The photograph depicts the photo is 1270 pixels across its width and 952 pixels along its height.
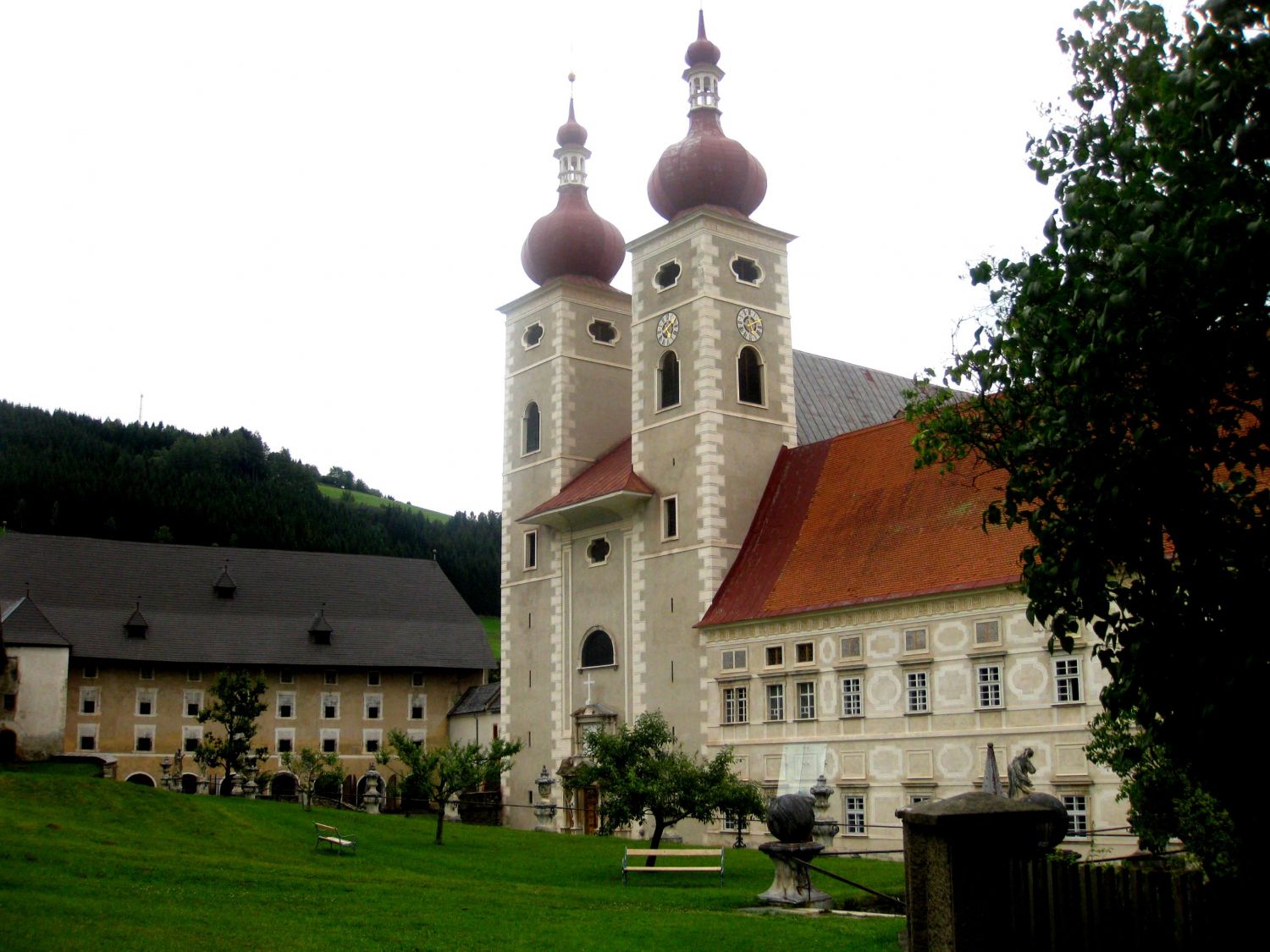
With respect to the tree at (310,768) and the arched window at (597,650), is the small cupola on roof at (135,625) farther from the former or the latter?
the arched window at (597,650)

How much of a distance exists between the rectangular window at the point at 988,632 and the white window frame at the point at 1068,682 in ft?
5.22

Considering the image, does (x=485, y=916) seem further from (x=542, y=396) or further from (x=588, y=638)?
(x=542, y=396)

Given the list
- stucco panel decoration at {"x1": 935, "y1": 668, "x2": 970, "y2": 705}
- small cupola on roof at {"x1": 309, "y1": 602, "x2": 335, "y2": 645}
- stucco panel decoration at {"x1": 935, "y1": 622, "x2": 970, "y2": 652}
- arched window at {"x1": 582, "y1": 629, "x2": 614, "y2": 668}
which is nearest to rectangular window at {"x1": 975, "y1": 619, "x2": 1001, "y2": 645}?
stucco panel decoration at {"x1": 935, "y1": 622, "x2": 970, "y2": 652}

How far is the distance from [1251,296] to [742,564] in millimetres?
30071

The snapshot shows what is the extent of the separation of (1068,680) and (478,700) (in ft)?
128

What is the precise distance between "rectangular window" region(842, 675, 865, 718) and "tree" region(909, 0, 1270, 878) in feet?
69.1

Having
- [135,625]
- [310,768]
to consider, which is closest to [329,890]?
[310,768]

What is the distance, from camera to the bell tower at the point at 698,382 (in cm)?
4075

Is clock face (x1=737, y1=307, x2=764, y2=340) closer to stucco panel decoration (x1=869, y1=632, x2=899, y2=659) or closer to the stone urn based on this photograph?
stucco panel decoration (x1=869, y1=632, x2=899, y2=659)

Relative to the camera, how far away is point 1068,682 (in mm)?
30375

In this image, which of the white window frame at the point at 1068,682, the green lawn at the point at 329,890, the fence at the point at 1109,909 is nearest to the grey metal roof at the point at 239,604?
the green lawn at the point at 329,890

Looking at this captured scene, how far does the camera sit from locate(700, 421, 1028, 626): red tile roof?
33.5 m

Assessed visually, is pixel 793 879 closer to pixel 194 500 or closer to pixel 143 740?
pixel 143 740

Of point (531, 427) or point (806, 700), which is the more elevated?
point (531, 427)
